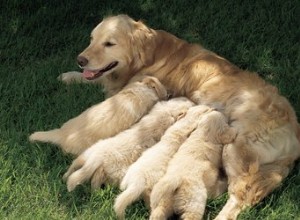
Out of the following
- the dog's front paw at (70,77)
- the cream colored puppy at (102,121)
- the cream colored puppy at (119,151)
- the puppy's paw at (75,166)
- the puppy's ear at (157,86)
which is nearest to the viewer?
the cream colored puppy at (119,151)

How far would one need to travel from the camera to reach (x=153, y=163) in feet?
11.8

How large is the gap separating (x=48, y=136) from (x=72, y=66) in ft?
4.88

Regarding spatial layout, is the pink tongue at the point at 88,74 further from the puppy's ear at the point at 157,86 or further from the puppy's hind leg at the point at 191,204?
the puppy's hind leg at the point at 191,204

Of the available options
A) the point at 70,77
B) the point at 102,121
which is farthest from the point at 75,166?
the point at 70,77

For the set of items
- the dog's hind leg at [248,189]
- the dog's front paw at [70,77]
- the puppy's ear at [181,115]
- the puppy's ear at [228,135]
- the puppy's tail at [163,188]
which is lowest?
the dog's hind leg at [248,189]

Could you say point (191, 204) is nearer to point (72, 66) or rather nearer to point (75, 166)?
point (75, 166)

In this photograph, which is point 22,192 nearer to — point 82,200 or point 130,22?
point 82,200

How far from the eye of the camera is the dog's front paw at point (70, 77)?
5082 millimetres

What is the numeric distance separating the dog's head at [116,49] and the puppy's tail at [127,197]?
139 cm

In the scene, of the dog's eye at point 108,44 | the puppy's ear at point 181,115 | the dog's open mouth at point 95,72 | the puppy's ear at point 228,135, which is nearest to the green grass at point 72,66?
the dog's open mouth at point 95,72

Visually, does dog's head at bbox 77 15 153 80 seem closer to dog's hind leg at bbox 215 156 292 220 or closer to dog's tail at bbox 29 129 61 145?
dog's tail at bbox 29 129 61 145

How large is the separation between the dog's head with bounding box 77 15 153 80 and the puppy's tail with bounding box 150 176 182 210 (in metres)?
1.44

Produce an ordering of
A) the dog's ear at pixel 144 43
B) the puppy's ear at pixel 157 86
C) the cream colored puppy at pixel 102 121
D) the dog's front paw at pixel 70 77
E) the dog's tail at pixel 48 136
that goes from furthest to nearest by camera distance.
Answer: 1. the dog's front paw at pixel 70 77
2. the dog's ear at pixel 144 43
3. the puppy's ear at pixel 157 86
4. the dog's tail at pixel 48 136
5. the cream colored puppy at pixel 102 121

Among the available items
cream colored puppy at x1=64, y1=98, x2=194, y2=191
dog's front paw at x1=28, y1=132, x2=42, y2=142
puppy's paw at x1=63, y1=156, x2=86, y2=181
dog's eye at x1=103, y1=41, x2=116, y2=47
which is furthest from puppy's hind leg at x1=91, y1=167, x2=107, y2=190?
dog's eye at x1=103, y1=41, x2=116, y2=47
